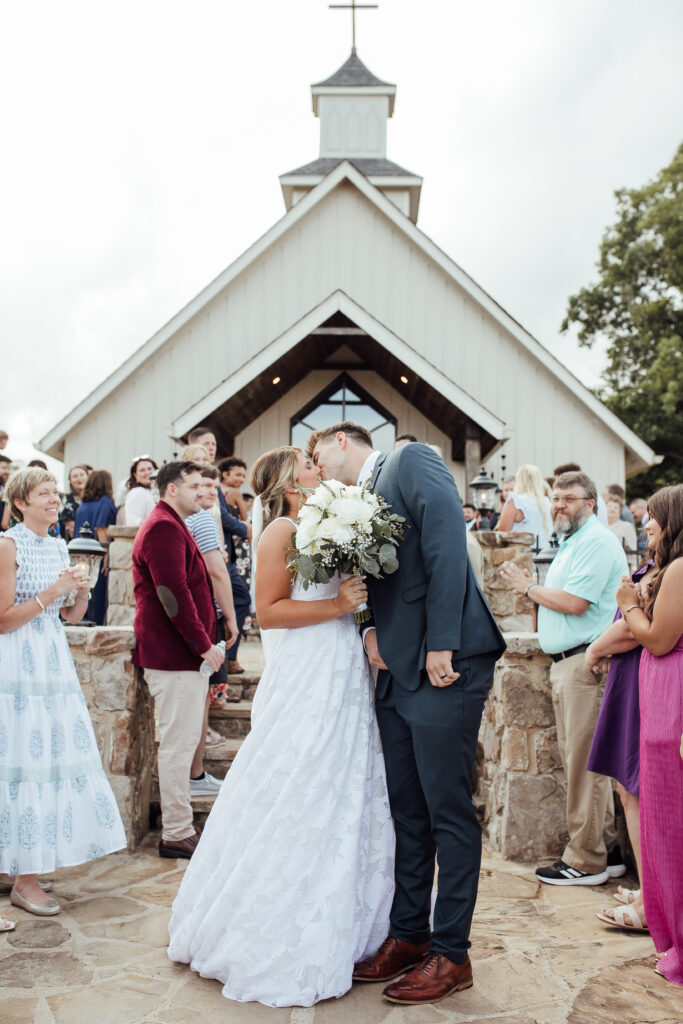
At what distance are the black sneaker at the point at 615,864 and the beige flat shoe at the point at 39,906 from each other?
2.87 meters

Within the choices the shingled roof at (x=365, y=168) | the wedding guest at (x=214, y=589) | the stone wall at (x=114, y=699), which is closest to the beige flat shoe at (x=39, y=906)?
the stone wall at (x=114, y=699)

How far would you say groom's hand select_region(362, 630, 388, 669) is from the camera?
329 cm

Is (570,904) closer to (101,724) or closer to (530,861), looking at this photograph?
(530,861)

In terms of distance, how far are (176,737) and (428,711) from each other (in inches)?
82.5

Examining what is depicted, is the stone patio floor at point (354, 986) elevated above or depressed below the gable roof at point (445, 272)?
below

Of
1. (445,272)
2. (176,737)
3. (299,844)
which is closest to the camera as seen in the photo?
(299,844)

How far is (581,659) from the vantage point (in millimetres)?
4445

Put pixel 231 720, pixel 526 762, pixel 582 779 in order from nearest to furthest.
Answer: pixel 582 779
pixel 526 762
pixel 231 720

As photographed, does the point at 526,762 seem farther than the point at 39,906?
Yes

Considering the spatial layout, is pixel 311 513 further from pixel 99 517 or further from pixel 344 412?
pixel 344 412

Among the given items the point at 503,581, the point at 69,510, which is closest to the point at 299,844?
the point at 503,581

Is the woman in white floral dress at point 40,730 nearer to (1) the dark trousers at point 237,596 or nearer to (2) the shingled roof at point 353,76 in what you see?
(1) the dark trousers at point 237,596

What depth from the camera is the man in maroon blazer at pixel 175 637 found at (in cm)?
457

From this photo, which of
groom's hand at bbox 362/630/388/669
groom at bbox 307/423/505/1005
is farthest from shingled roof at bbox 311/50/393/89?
groom's hand at bbox 362/630/388/669
